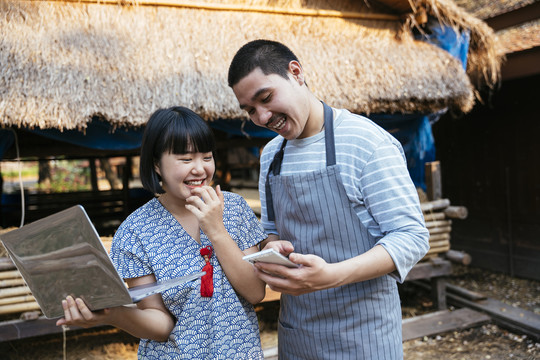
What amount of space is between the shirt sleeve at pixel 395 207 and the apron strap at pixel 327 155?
134mm

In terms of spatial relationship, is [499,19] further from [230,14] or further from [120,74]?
[120,74]

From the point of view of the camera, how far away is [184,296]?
146 cm

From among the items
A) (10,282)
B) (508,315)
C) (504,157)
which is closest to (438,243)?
(508,315)

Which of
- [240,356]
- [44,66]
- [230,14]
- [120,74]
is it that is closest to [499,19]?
[230,14]

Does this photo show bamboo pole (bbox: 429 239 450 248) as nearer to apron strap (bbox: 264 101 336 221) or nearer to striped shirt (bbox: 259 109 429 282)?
apron strap (bbox: 264 101 336 221)

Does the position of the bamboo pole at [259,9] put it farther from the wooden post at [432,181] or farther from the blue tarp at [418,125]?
the wooden post at [432,181]

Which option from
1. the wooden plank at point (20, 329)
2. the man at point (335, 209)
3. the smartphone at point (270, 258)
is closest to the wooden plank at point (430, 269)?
the man at point (335, 209)

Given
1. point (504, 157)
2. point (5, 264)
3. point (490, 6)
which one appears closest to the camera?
point (5, 264)

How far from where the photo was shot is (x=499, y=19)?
5980mm

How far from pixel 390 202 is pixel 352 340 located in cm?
52

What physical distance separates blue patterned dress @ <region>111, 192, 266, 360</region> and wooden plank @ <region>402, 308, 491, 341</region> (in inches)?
138

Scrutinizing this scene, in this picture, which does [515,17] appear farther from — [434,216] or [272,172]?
[272,172]

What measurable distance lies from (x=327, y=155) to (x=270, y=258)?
46cm

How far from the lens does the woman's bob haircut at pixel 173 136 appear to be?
4.96ft
